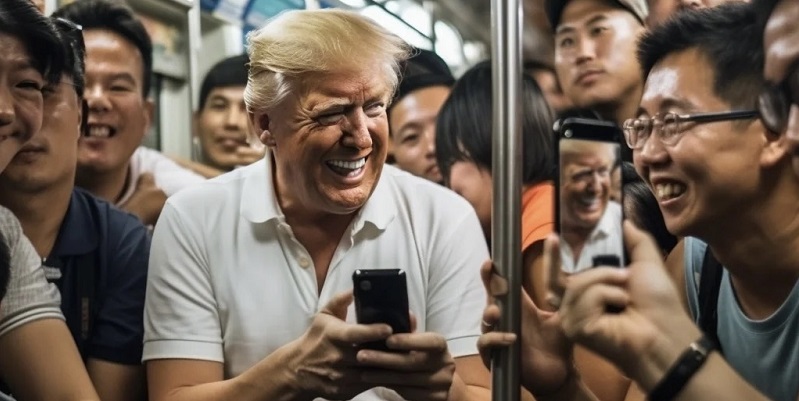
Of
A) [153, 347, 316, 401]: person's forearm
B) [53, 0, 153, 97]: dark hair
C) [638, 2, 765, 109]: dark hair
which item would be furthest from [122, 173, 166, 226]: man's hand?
[638, 2, 765, 109]: dark hair

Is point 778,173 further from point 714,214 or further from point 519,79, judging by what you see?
point 519,79

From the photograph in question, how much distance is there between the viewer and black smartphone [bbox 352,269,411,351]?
50.9 inches

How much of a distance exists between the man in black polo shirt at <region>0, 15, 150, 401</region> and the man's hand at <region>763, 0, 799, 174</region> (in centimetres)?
94

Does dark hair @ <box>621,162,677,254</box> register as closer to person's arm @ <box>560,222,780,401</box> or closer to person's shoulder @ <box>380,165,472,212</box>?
person's arm @ <box>560,222,780,401</box>

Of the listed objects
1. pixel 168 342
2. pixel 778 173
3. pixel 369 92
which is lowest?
pixel 168 342

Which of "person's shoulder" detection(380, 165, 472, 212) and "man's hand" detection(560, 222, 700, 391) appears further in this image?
"person's shoulder" detection(380, 165, 472, 212)

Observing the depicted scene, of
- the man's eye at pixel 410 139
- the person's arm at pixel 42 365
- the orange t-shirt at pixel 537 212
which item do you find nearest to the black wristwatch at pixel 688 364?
the orange t-shirt at pixel 537 212

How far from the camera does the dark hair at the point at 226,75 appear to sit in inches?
56.0

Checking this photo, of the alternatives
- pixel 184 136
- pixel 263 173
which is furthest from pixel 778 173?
pixel 184 136

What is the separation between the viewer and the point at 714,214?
1224mm

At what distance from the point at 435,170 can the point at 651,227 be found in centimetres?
32

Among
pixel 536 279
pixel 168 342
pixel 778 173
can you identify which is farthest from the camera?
pixel 168 342

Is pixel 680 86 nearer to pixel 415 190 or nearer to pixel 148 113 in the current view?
pixel 415 190

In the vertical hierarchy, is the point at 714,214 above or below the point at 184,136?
below
